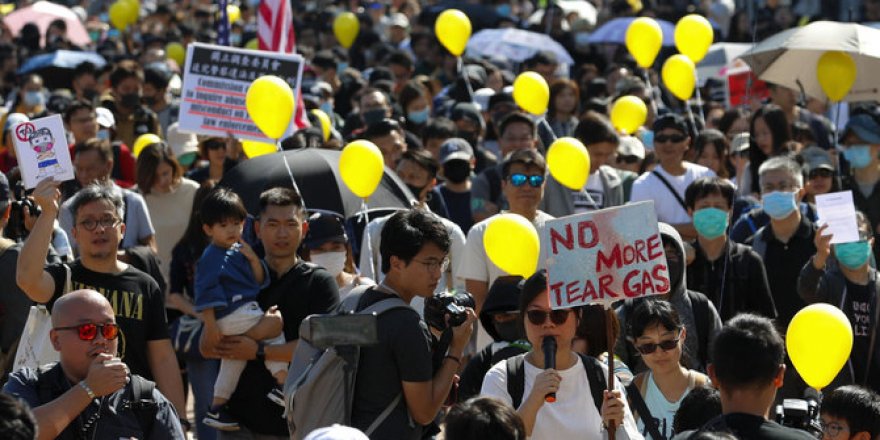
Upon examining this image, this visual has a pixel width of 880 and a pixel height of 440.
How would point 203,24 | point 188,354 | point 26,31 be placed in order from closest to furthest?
point 188,354, point 26,31, point 203,24

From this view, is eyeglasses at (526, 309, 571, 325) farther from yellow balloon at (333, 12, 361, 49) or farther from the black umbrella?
yellow balloon at (333, 12, 361, 49)

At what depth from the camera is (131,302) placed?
21.6ft

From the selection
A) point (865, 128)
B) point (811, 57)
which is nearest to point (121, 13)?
point (811, 57)

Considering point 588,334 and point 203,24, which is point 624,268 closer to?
point 588,334

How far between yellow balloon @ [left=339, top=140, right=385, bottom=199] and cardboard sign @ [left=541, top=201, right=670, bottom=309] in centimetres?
304

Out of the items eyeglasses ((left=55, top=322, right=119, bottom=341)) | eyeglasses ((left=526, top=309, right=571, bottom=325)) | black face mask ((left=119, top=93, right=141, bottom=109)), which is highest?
eyeglasses ((left=55, top=322, right=119, bottom=341))

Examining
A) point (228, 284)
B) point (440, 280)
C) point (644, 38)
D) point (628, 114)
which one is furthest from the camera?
point (644, 38)

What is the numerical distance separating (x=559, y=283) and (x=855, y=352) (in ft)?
9.68

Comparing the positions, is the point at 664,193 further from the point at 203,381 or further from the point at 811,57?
the point at 203,381

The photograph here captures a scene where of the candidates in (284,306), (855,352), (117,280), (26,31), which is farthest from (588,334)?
(26,31)

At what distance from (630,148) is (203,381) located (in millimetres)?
4425

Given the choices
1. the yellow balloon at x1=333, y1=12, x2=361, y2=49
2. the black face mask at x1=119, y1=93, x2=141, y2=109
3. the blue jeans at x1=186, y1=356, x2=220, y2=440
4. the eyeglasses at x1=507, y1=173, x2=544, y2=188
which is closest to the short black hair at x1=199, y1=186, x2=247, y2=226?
the blue jeans at x1=186, y1=356, x2=220, y2=440

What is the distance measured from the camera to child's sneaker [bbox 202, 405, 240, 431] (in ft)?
22.6

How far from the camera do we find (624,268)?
582 cm
